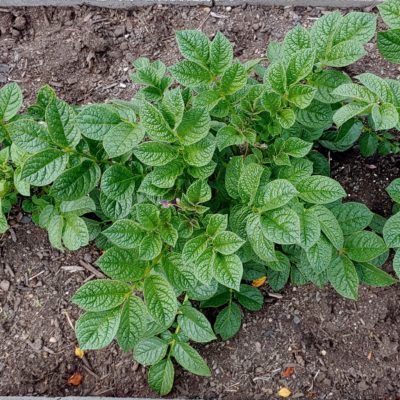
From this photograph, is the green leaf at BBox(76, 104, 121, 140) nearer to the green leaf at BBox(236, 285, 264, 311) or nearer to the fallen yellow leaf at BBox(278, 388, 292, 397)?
the green leaf at BBox(236, 285, 264, 311)

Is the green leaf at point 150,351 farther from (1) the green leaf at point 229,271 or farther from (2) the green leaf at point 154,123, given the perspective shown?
(2) the green leaf at point 154,123

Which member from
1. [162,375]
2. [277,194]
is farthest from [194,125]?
[162,375]

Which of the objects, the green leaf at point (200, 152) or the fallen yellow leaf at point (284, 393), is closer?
the green leaf at point (200, 152)

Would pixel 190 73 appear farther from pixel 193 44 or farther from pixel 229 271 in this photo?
pixel 229 271

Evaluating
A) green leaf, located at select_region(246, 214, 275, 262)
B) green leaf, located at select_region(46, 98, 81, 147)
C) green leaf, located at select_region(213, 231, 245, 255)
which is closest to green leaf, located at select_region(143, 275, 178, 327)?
green leaf, located at select_region(213, 231, 245, 255)

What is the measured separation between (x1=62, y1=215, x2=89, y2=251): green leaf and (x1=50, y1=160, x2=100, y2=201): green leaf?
0.23m

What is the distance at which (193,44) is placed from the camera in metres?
1.85

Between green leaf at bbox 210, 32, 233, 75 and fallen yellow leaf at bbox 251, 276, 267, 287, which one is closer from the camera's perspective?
green leaf at bbox 210, 32, 233, 75

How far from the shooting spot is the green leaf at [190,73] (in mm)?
1875

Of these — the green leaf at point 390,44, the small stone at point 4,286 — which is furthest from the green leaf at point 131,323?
the green leaf at point 390,44

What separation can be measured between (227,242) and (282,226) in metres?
0.18

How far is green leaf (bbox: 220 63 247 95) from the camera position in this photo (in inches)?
70.6

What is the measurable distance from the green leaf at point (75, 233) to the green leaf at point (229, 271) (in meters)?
0.56

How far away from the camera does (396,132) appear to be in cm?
256
